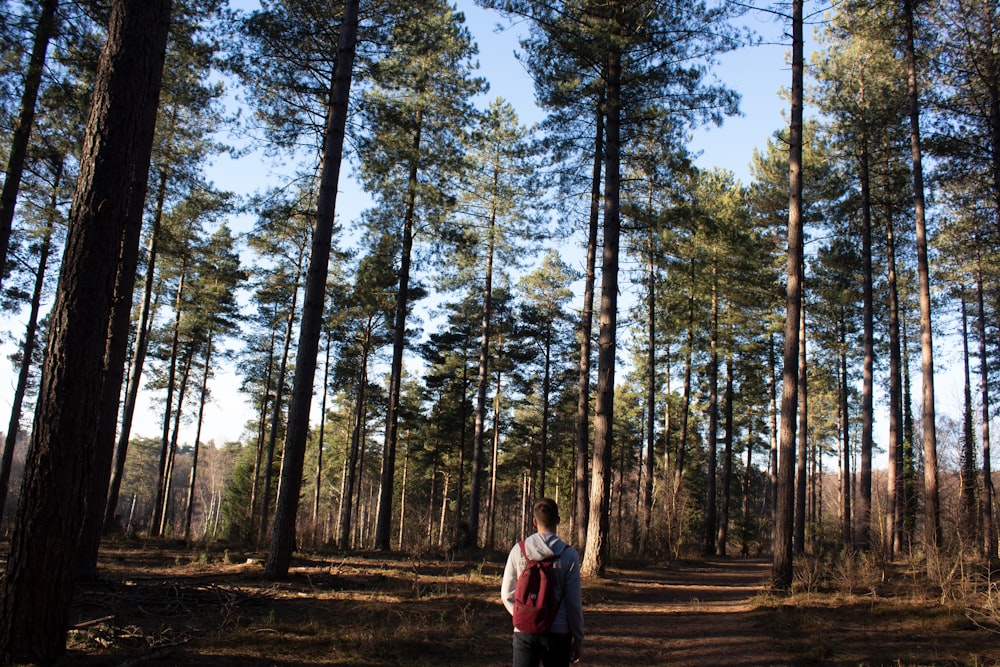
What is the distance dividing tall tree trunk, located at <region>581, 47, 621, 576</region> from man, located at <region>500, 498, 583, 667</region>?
814 centimetres

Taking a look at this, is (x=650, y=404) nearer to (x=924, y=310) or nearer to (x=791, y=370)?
(x=924, y=310)

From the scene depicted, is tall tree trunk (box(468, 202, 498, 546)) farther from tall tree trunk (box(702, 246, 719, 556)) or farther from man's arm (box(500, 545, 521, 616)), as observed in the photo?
man's arm (box(500, 545, 521, 616))

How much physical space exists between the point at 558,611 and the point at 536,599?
168 mm

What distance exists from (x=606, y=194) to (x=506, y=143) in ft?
28.6

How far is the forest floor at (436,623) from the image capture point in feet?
19.4

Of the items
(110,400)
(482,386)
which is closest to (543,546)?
(110,400)

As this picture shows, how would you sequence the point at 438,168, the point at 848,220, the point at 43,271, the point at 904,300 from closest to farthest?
the point at 438,168
the point at 43,271
the point at 848,220
the point at 904,300

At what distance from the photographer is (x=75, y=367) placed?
5.10 m

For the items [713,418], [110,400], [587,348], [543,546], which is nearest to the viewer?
[543,546]

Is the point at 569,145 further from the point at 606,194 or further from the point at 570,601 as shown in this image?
the point at 570,601

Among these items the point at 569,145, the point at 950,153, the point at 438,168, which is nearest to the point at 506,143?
the point at 438,168

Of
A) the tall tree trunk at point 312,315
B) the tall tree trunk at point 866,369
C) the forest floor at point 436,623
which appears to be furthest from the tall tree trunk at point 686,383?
the tall tree trunk at point 312,315

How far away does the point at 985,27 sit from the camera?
587 inches

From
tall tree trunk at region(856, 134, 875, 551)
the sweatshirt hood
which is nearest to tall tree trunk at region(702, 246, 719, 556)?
tall tree trunk at region(856, 134, 875, 551)
